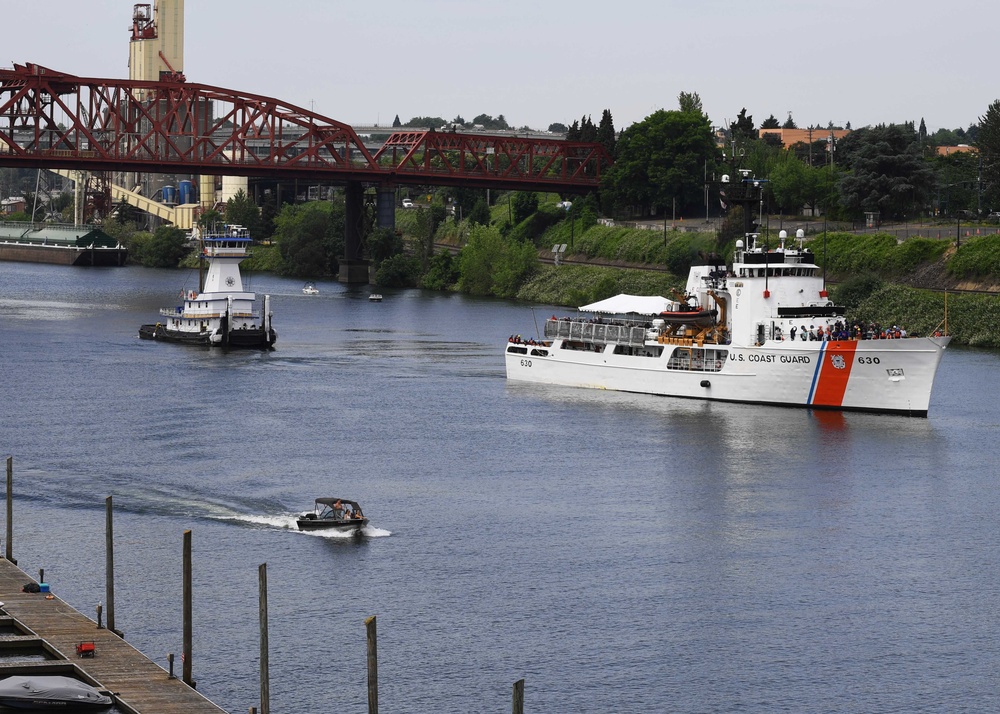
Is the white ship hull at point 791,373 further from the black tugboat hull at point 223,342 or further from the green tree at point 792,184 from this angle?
the green tree at point 792,184

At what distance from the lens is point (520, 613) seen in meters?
46.7

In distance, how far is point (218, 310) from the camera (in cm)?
11950

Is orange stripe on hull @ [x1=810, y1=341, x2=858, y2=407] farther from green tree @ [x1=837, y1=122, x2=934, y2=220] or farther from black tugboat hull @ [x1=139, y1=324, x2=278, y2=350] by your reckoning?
green tree @ [x1=837, y1=122, x2=934, y2=220]

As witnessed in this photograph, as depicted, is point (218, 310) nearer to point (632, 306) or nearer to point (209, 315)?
point (209, 315)

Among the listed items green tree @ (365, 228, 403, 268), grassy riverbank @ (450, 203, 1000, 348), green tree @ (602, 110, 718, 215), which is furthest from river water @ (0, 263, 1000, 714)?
green tree @ (365, 228, 403, 268)

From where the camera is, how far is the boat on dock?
265 ft

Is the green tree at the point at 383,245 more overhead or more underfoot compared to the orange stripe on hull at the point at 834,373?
more overhead

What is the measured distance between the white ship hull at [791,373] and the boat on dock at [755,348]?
2.1 inches

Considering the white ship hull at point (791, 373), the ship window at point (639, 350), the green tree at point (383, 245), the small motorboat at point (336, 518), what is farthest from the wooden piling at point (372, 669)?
the green tree at point (383, 245)

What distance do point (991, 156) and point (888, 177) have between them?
10.3 m

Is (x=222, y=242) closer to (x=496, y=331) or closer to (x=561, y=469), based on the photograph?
(x=496, y=331)

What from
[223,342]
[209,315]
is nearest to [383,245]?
[209,315]

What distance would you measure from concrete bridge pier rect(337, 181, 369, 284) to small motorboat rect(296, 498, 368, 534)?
138m

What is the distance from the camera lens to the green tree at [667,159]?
565ft
